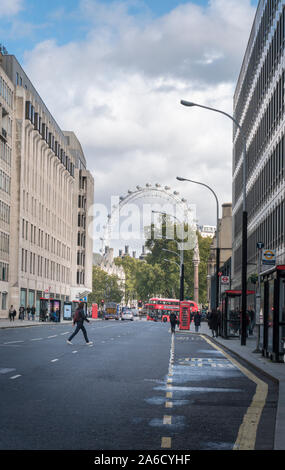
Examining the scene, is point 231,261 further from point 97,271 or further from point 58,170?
point 97,271

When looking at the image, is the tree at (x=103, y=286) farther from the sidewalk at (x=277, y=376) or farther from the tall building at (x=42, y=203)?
the sidewalk at (x=277, y=376)

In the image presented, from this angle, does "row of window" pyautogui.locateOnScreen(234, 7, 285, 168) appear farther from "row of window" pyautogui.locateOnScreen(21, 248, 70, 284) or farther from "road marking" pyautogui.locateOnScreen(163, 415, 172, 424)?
"road marking" pyautogui.locateOnScreen(163, 415, 172, 424)

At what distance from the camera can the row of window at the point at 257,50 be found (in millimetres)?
50356

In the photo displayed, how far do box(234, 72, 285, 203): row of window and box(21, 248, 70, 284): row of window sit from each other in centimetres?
3633

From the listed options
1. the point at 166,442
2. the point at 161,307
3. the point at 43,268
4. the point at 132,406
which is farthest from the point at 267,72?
the point at 161,307

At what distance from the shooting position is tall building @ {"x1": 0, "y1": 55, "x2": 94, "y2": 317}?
288 ft

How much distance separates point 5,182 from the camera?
83.6 m

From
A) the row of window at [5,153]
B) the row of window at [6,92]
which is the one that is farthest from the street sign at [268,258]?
the row of window at [6,92]

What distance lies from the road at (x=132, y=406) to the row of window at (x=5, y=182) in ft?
204

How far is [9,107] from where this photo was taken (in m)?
85.4

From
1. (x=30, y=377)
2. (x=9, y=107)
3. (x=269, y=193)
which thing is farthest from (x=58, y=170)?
(x=30, y=377)

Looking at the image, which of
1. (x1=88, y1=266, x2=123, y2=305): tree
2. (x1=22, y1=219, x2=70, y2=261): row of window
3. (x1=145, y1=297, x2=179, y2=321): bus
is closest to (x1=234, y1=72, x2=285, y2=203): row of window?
(x1=22, y1=219, x2=70, y2=261): row of window

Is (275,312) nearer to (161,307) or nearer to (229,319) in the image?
(229,319)
